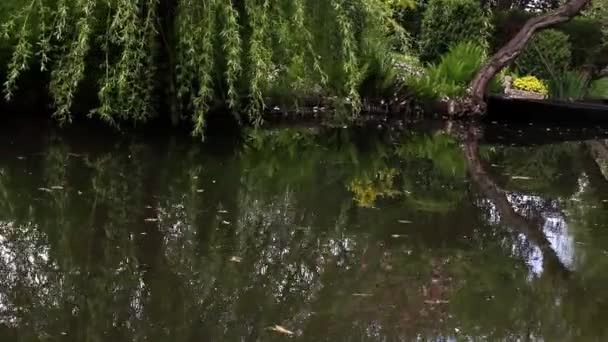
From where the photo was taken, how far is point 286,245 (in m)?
5.30

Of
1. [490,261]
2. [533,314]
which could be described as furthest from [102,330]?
[490,261]

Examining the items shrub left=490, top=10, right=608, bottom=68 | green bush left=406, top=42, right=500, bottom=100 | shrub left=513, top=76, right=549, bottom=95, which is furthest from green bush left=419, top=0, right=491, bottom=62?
green bush left=406, top=42, right=500, bottom=100

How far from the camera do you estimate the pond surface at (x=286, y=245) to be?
406 cm

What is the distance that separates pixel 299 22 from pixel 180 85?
1.60 m

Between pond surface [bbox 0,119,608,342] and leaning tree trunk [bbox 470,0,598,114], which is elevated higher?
leaning tree trunk [bbox 470,0,598,114]

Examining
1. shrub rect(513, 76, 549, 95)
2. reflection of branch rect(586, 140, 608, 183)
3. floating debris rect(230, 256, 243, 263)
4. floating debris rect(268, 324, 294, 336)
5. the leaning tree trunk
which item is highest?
the leaning tree trunk

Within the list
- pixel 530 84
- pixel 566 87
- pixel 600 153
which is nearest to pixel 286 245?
pixel 600 153

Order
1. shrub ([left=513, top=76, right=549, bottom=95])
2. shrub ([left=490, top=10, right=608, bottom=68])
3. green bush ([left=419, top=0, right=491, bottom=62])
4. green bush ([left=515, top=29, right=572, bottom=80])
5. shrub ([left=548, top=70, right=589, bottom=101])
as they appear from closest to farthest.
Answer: shrub ([left=548, top=70, right=589, bottom=101]), shrub ([left=513, top=76, right=549, bottom=95]), green bush ([left=515, top=29, right=572, bottom=80]), green bush ([left=419, top=0, right=491, bottom=62]), shrub ([left=490, top=10, right=608, bottom=68])

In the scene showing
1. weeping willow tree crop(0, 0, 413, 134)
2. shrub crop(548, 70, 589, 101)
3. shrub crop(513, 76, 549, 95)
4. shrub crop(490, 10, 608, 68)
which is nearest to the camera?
weeping willow tree crop(0, 0, 413, 134)

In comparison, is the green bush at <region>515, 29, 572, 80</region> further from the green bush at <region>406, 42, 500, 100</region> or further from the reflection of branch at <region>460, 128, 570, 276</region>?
the reflection of branch at <region>460, 128, 570, 276</region>

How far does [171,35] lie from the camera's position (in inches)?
362

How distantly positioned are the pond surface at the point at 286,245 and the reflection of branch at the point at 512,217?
19mm

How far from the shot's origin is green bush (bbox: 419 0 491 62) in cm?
1580

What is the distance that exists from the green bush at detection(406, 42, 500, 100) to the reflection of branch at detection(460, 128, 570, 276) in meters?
2.97
